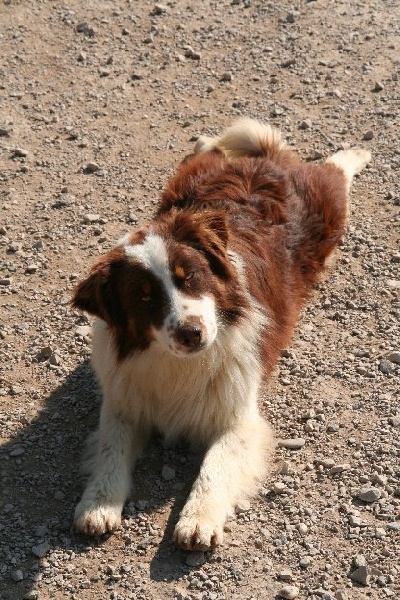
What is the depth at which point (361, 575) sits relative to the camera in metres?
5.23

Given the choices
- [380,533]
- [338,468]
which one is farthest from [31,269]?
[380,533]

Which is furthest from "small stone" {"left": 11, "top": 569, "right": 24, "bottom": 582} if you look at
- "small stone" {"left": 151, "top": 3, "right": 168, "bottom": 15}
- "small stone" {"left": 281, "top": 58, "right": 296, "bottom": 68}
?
"small stone" {"left": 151, "top": 3, "right": 168, "bottom": 15}

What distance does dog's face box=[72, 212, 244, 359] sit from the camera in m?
5.39

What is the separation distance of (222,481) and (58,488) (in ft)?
3.39

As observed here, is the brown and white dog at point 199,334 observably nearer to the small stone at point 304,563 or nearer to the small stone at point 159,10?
the small stone at point 304,563

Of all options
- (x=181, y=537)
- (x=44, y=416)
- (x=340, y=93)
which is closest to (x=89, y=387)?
(x=44, y=416)

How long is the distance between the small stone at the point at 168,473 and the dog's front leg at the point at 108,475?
0.69 ft

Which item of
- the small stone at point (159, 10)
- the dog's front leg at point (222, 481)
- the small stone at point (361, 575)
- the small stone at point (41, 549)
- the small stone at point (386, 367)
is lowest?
the small stone at point (41, 549)

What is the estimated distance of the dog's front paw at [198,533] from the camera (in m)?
5.33

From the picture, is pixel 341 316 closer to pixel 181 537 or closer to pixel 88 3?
pixel 181 537

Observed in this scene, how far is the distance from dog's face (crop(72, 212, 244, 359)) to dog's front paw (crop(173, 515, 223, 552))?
3.16ft

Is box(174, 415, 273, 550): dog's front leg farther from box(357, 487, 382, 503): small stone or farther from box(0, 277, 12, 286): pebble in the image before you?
box(0, 277, 12, 286): pebble

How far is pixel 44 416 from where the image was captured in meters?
6.47

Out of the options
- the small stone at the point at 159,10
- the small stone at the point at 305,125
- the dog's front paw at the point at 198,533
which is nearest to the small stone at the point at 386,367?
the dog's front paw at the point at 198,533
